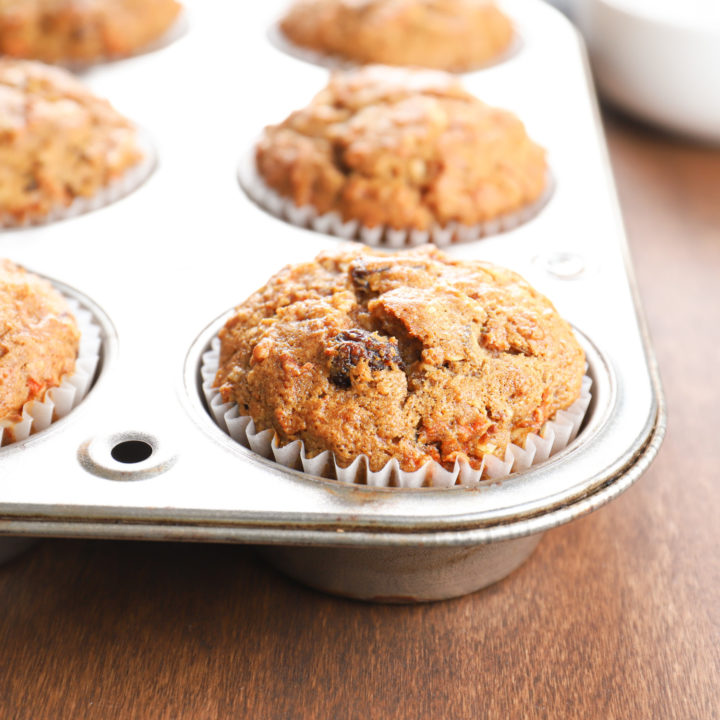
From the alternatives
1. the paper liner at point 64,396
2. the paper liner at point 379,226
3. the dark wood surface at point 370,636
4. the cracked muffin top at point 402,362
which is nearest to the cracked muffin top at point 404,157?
the paper liner at point 379,226

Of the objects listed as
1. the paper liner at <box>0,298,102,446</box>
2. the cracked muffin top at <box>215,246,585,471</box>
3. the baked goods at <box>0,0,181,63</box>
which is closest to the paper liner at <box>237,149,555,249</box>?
the cracked muffin top at <box>215,246,585,471</box>

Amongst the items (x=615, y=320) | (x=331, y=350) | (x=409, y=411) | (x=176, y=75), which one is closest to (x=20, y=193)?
(x=176, y=75)

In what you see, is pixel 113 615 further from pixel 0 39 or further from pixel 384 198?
pixel 0 39

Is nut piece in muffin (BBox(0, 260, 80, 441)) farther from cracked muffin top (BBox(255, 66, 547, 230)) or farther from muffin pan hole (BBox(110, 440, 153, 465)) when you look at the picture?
cracked muffin top (BBox(255, 66, 547, 230))

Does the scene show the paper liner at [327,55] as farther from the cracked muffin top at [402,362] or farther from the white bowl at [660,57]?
the cracked muffin top at [402,362]

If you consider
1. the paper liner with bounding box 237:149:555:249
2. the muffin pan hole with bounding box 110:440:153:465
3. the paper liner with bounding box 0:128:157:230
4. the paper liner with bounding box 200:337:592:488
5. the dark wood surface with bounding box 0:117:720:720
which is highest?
the paper liner with bounding box 200:337:592:488

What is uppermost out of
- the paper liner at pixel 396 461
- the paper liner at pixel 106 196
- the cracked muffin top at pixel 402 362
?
the cracked muffin top at pixel 402 362

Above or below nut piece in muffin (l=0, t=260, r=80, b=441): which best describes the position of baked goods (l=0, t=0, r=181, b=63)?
below
